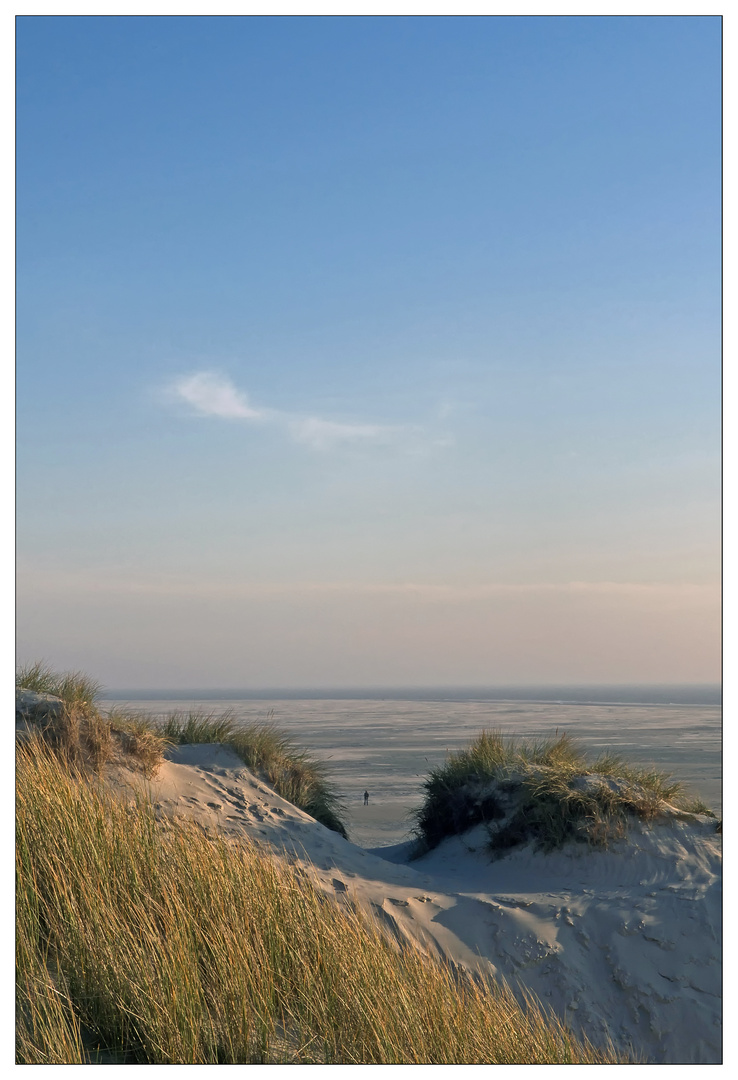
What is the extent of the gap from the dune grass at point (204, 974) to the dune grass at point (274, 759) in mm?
5923

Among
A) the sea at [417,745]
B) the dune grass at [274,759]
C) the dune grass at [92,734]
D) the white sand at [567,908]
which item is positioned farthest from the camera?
the sea at [417,745]

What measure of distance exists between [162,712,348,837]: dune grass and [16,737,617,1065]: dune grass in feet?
19.4

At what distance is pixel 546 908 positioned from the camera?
8859mm

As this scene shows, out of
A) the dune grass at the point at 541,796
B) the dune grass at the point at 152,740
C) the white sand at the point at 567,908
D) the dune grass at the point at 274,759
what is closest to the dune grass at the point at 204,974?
the white sand at the point at 567,908

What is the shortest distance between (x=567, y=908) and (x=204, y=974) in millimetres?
5408

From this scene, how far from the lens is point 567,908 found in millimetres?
8875

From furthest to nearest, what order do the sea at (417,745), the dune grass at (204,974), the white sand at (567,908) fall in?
the sea at (417,745), the white sand at (567,908), the dune grass at (204,974)

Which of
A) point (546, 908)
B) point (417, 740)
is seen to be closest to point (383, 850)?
point (546, 908)

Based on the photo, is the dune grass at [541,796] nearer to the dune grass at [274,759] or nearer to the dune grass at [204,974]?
the dune grass at [274,759]

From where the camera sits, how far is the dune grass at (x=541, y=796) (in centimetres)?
1047

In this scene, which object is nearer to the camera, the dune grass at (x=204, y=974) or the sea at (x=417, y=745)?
the dune grass at (x=204, y=974)

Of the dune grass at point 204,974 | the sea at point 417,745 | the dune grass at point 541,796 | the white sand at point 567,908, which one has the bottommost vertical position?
the sea at point 417,745
